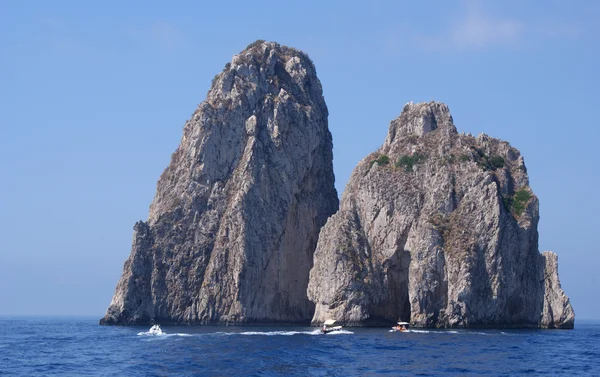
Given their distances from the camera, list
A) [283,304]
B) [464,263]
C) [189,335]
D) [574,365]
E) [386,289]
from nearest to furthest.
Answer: [574,365], [189,335], [464,263], [386,289], [283,304]

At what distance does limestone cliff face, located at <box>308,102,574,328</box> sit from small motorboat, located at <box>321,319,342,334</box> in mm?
4365

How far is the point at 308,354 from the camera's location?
75.2 meters

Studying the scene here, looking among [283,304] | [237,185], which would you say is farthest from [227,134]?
[283,304]

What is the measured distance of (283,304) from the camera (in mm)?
132625

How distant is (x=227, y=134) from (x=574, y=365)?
79.4 metres

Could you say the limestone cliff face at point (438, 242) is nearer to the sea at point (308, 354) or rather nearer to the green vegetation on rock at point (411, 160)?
the green vegetation on rock at point (411, 160)

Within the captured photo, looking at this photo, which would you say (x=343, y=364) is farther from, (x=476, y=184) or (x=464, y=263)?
(x=476, y=184)

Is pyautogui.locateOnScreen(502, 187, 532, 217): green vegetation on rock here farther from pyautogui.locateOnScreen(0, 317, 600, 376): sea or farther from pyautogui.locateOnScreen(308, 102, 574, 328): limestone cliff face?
pyautogui.locateOnScreen(0, 317, 600, 376): sea

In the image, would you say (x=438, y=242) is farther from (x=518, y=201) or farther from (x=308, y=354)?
(x=308, y=354)

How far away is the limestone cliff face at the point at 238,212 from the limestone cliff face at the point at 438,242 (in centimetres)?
1305

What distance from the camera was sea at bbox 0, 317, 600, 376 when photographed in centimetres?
6419

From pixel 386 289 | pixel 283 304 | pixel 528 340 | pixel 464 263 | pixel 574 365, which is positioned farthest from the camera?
pixel 283 304

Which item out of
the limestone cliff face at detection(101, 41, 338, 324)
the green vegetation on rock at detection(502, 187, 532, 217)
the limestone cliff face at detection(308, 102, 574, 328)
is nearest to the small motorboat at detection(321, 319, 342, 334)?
the limestone cliff face at detection(308, 102, 574, 328)

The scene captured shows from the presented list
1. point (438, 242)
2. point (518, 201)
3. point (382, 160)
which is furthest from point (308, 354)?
point (382, 160)
